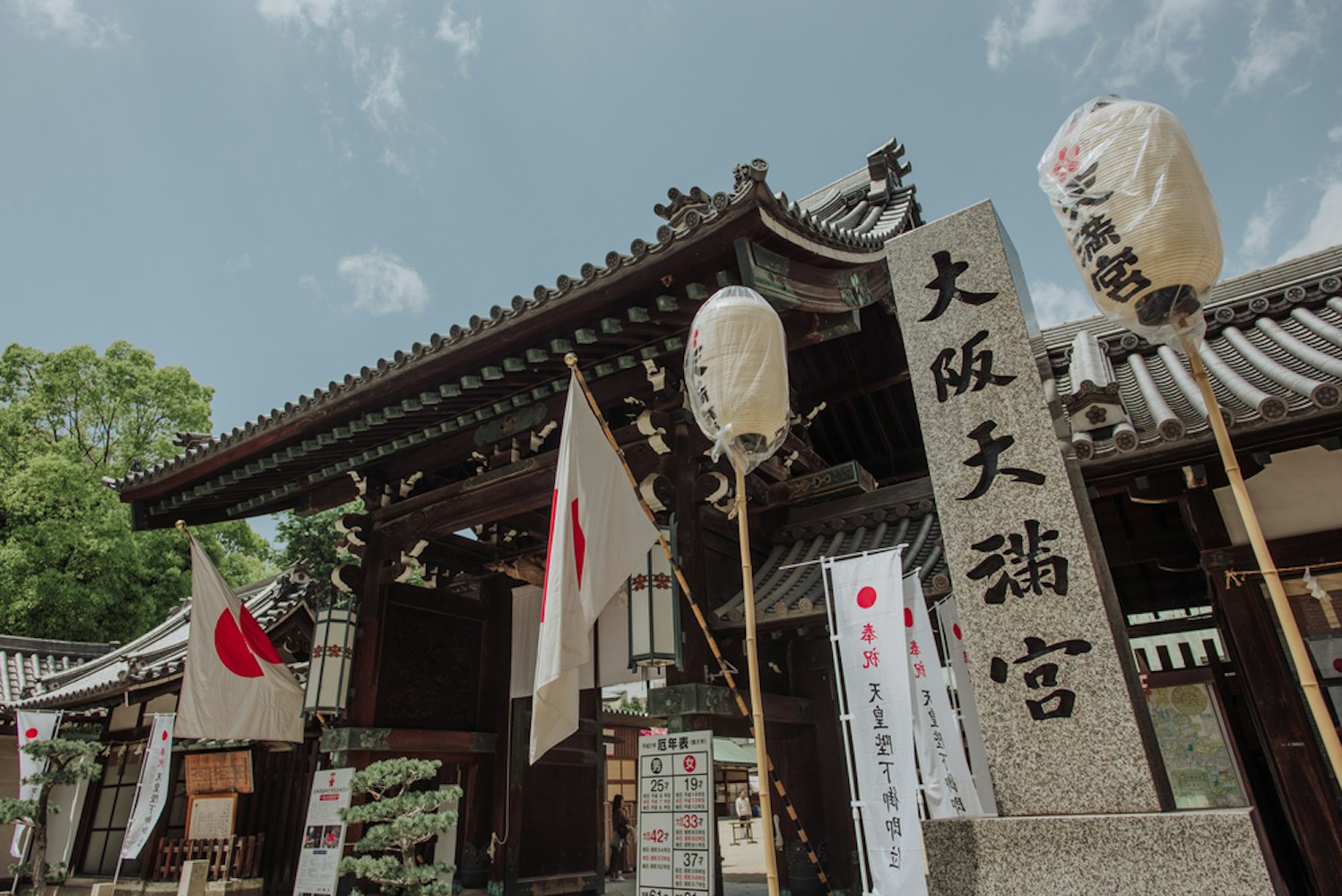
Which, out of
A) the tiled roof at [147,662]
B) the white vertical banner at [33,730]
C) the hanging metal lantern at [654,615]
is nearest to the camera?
the hanging metal lantern at [654,615]

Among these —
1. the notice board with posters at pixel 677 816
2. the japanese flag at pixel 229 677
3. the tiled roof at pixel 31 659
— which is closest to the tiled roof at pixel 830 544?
the notice board with posters at pixel 677 816

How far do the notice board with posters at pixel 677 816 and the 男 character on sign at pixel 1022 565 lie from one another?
280cm

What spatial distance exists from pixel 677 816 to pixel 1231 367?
5845 millimetres

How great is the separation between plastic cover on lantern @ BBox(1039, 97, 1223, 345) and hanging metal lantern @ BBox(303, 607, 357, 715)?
7710mm

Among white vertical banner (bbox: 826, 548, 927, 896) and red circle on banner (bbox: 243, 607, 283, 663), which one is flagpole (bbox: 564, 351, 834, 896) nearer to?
white vertical banner (bbox: 826, 548, 927, 896)

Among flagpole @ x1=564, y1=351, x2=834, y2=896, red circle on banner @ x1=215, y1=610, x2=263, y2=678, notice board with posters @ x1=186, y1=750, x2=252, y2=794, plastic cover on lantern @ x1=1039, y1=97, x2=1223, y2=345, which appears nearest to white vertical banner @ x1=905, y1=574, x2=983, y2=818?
→ flagpole @ x1=564, y1=351, x2=834, y2=896

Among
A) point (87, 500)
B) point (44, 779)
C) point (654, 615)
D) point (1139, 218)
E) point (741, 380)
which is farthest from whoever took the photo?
point (87, 500)

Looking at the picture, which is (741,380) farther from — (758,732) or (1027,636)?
(1027,636)

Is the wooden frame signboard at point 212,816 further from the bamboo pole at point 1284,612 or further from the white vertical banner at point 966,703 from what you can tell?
the bamboo pole at point 1284,612

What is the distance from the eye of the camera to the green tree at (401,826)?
238 inches

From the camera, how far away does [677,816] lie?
5.64 meters

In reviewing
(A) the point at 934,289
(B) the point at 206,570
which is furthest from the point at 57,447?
(A) the point at 934,289

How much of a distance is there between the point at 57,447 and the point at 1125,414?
26.7m

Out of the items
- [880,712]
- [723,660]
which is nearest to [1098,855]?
[880,712]
